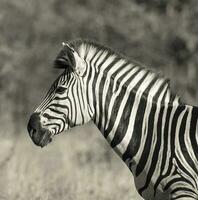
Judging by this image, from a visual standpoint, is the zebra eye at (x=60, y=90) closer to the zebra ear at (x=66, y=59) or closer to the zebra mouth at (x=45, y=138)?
the zebra ear at (x=66, y=59)

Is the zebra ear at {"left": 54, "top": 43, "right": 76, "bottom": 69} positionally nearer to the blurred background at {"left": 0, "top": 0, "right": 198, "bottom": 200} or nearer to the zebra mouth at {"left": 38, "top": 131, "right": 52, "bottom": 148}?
the zebra mouth at {"left": 38, "top": 131, "right": 52, "bottom": 148}

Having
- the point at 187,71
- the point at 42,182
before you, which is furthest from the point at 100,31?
the point at 42,182

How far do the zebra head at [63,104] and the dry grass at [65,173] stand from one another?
2.23 metres

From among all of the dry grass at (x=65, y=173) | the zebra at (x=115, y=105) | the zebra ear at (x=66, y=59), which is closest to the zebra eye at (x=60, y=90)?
the zebra at (x=115, y=105)

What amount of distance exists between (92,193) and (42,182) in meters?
0.84

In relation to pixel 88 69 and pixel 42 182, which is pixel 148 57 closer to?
pixel 42 182

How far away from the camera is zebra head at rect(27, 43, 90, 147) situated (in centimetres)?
700

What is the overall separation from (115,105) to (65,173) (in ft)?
15.4

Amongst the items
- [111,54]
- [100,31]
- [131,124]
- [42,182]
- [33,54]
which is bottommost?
[42,182]

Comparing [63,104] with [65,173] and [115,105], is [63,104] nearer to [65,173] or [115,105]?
[115,105]

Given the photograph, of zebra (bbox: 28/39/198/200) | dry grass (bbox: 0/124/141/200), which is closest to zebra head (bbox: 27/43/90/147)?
zebra (bbox: 28/39/198/200)

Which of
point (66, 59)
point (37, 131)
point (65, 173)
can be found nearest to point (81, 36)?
point (65, 173)

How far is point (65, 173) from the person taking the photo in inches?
453

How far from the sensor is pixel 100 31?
83.6 feet
